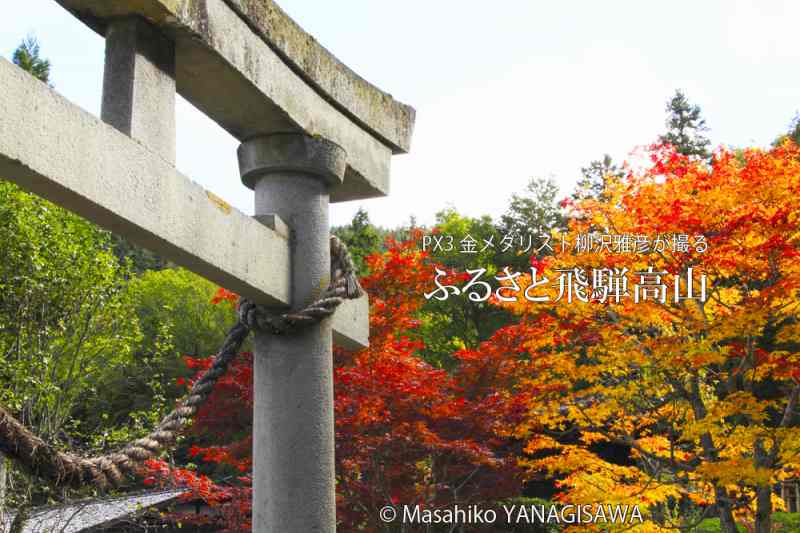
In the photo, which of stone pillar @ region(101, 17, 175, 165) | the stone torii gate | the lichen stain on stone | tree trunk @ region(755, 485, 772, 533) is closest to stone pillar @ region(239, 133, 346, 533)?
the stone torii gate

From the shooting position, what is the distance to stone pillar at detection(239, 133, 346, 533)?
2.86 m

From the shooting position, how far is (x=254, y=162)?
3.01m

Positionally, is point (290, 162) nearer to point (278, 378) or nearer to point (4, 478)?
point (278, 378)

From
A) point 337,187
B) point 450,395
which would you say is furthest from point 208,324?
point 337,187

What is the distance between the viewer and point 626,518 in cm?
941

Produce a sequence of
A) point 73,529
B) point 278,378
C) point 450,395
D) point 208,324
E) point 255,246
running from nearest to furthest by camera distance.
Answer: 1. point 255,246
2. point 278,378
3. point 450,395
4. point 73,529
5. point 208,324

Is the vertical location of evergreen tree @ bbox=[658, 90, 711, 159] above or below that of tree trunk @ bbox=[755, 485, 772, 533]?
above

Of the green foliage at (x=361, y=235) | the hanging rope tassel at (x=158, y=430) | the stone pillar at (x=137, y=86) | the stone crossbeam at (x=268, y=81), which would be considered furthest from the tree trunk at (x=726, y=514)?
the green foliage at (x=361, y=235)

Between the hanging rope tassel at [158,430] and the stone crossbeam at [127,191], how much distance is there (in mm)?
113

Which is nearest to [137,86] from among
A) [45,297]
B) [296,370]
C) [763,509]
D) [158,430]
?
[158,430]

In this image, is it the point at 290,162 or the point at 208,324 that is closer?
the point at 290,162

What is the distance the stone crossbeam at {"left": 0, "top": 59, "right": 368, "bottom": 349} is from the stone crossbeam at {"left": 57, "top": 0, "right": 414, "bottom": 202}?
1.30 ft

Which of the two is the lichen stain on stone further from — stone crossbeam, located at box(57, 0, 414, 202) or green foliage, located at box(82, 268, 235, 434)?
green foliage, located at box(82, 268, 235, 434)

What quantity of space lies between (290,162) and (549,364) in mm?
7297
